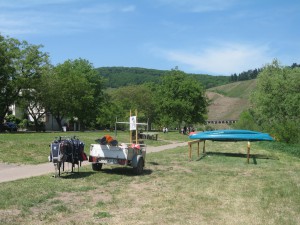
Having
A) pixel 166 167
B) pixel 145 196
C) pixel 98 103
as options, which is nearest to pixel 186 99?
pixel 98 103

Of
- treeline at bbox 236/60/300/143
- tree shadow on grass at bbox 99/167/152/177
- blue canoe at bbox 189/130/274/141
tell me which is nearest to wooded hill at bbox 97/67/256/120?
treeline at bbox 236/60/300/143

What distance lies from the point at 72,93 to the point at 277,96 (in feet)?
91.4

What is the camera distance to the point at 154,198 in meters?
9.05

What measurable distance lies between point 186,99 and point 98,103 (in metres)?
16.4

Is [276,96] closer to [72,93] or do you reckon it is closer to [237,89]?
[72,93]

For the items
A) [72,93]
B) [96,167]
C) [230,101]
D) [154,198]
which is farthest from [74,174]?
[230,101]

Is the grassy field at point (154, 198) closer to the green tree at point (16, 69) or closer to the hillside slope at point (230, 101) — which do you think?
the green tree at point (16, 69)

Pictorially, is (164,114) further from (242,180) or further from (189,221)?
(189,221)

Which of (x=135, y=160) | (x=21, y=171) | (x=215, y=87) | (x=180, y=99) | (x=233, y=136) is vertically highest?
(x=215, y=87)

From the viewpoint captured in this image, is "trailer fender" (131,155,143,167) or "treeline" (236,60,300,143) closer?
"trailer fender" (131,155,143,167)

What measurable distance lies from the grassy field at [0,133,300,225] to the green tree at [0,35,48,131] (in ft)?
111

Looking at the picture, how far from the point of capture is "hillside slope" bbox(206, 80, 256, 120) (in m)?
145

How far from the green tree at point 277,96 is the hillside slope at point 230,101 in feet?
287

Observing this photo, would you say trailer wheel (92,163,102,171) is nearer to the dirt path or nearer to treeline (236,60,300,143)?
the dirt path
